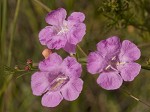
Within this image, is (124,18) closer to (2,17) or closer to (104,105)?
(2,17)

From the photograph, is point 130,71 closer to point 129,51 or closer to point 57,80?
point 129,51

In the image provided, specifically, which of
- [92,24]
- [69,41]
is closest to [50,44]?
[69,41]

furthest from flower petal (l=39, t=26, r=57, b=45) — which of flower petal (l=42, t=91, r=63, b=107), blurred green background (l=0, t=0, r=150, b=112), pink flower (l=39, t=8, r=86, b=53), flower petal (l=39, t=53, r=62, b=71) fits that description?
blurred green background (l=0, t=0, r=150, b=112)

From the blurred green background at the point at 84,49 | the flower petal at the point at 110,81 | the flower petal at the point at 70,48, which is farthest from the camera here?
the blurred green background at the point at 84,49

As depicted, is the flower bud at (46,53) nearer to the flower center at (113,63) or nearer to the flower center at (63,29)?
the flower center at (63,29)

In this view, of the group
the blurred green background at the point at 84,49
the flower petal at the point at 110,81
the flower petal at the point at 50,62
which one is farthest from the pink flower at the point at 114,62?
the blurred green background at the point at 84,49
